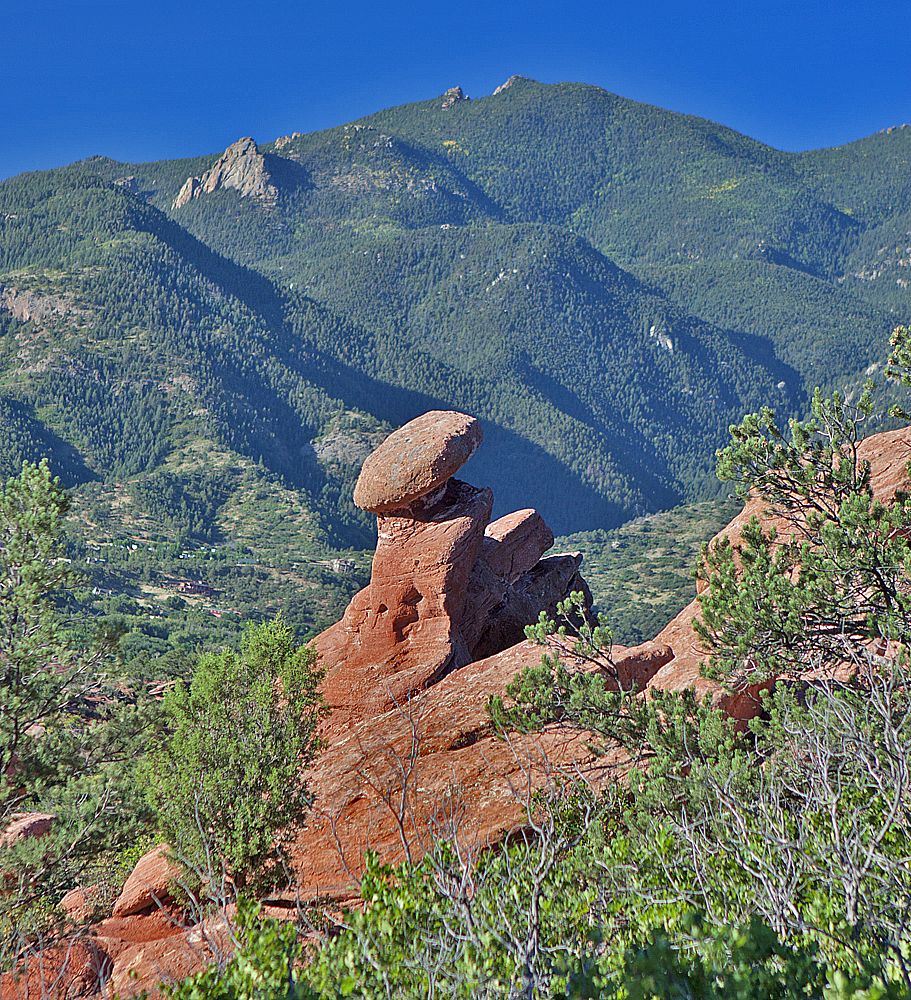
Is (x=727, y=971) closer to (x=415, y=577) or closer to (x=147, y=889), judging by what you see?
(x=147, y=889)

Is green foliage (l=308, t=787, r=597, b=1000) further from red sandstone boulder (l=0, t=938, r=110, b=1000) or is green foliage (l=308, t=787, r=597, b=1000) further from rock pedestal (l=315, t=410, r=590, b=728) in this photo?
rock pedestal (l=315, t=410, r=590, b=728)

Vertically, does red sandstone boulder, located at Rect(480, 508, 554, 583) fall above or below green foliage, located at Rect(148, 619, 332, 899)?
above

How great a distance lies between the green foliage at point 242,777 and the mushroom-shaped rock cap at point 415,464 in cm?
668

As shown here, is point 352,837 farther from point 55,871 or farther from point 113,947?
point 55,871

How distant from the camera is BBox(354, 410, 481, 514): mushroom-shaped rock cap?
29109 mm

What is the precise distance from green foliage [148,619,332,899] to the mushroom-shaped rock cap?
6.68 m

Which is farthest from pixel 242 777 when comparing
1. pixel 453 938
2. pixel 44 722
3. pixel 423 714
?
pixel 453 938

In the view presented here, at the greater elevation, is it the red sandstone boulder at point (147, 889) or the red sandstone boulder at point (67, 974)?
the red sandstone boulder at point (67, 974)

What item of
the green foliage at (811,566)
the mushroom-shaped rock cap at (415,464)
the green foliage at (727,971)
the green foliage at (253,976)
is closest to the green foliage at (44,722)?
the mushroom-shaped rock cap at (415,464)

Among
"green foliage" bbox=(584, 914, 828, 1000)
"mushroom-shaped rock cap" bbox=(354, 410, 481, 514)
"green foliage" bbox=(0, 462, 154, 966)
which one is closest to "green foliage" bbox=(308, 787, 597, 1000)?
"green foliage" bbox=(584, 914, 828, 1000)

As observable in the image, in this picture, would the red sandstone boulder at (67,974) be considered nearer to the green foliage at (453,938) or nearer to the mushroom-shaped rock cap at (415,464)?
the green foliage at (453,938)

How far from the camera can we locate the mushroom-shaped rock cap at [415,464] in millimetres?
29109

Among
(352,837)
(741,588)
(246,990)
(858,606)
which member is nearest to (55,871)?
(352,837)

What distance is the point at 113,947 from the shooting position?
19047 mm
